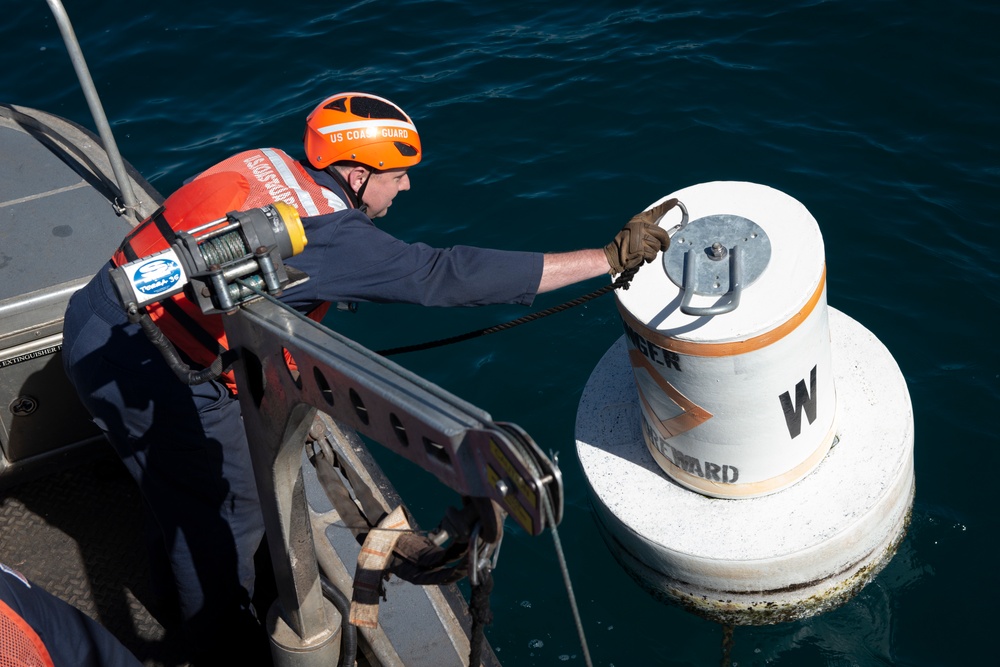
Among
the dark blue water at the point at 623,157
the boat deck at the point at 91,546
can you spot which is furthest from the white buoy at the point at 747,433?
the boat deck at the point at 91,546

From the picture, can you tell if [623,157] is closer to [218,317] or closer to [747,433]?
[747,433]

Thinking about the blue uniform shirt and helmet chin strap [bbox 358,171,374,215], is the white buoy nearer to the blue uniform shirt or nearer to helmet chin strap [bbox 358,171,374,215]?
the blue uniform shirt

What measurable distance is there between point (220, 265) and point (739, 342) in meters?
2.00

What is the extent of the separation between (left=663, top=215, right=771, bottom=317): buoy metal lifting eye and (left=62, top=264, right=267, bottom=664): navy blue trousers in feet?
5.87

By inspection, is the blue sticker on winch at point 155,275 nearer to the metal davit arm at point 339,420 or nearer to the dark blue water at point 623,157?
the metal davit arm at point 339,420

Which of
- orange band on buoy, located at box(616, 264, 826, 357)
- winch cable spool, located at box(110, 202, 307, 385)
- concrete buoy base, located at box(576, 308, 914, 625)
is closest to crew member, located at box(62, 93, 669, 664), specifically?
orange band on buoy, located at box(616, 264, 826, 357)

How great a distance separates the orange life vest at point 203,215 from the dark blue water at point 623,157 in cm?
230

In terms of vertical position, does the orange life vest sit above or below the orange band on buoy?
above

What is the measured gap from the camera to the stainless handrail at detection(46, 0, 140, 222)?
440 cm

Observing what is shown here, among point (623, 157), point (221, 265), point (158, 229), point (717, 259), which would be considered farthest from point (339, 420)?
point (623, 157)

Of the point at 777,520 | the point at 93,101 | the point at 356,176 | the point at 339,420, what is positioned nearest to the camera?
the point at 339,420

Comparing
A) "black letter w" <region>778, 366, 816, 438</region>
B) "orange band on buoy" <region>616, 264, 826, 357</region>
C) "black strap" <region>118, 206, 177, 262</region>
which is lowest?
"black letter w" <region>778, 366, 816, 438</region>

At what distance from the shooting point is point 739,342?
12.2 feet

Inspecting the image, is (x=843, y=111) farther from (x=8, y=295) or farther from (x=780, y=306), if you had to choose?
(x=8, y=295)
